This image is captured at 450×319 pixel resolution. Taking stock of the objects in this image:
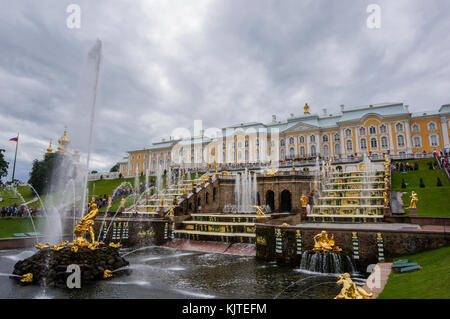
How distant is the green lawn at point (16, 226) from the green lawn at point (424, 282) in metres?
27.2

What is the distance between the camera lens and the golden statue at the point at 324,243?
520 inches

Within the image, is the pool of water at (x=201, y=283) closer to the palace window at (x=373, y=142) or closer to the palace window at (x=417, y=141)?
the palace window at (x=373, y=142)

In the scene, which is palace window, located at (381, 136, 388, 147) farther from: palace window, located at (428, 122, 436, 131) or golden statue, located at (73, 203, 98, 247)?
golden statue, located at (73, 203, 98, 247)

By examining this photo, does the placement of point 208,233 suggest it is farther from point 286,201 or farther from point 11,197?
point 11,197

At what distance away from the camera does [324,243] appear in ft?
43.6

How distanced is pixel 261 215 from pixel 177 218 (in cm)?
793

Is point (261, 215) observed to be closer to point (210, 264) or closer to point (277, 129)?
point (210, 264)

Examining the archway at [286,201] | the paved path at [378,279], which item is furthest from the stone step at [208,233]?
the archway at [286,201]

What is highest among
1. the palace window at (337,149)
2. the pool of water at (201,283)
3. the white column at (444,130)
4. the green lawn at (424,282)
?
the white column at (444,130)

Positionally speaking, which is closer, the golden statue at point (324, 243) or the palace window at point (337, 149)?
the golden statue at point (324, 243)

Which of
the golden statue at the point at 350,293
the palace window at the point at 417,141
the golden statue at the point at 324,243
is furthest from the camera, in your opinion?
the palace window at the point at 417,141

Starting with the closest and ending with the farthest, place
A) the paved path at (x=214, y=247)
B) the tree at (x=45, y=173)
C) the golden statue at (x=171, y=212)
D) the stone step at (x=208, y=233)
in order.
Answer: the paved path at (x=214, y=247)
the stone step at (x=208, y=233)
the golden statue at (x=171, y=212)
the tree at (x=45, y=173)

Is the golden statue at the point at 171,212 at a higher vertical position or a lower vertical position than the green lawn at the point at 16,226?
higher
